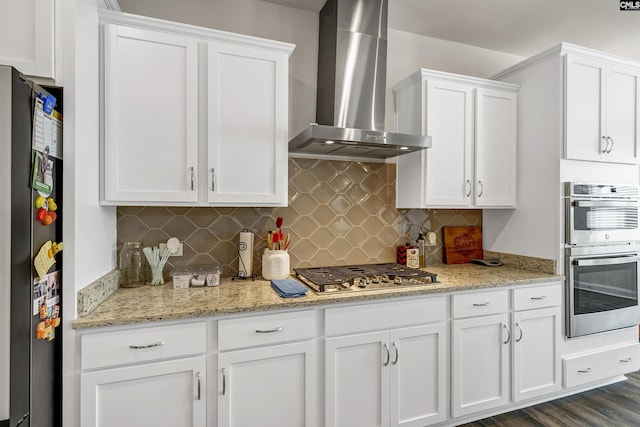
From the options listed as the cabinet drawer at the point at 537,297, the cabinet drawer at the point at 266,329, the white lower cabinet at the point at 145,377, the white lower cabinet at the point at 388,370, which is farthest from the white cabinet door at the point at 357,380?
the cabinet drawer at the point at 537,297

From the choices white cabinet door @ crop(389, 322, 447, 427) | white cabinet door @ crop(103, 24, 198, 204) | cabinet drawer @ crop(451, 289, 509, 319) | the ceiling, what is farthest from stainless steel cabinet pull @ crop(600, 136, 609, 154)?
white cabinet door @ crop(103, 24, 198, 204)

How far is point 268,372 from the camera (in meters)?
1.65

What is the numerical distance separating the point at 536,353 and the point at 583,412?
0.51 m

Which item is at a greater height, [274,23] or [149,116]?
[274,23]

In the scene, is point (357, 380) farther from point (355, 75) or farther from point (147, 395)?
point (355, 75)

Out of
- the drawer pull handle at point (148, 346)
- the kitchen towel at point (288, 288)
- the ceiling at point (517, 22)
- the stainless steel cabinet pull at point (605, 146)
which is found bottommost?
the drawer pull handle at point (148, 346)

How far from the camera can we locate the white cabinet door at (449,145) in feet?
7.79

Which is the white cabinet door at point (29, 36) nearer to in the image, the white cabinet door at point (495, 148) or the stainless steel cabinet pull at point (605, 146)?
the white cabinet door at point (495, 148)

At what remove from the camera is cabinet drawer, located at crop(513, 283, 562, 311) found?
222cm

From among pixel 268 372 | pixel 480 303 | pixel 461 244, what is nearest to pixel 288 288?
pixel 268 372

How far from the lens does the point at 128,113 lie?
170 cm

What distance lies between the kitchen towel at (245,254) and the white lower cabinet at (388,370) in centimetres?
65

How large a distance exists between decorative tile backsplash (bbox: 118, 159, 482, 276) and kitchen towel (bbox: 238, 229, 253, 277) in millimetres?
125

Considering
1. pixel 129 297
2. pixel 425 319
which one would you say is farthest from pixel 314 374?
pixel 129 297
